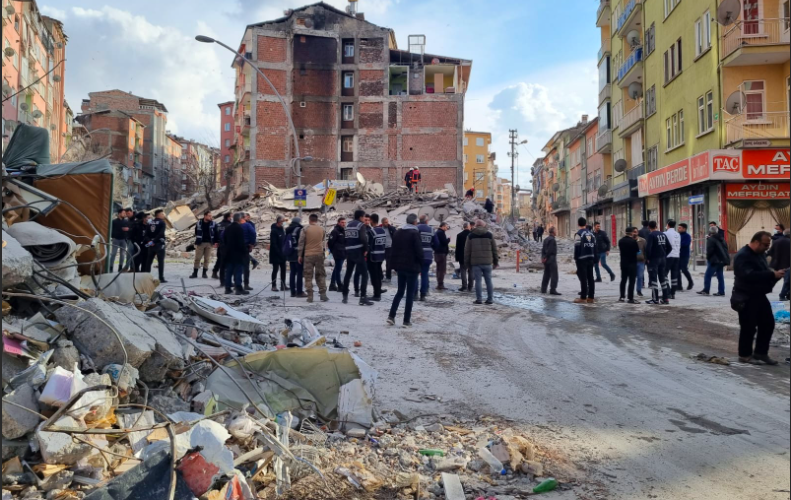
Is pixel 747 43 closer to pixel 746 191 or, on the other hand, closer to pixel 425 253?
pixel 746 191

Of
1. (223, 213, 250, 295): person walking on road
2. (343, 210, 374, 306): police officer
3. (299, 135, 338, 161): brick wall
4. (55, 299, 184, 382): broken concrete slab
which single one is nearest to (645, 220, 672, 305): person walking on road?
(343, 210, 374, 306): police officer

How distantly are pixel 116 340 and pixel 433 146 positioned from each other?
154ft

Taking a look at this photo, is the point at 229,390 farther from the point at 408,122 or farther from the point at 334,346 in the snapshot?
the point at 408,122

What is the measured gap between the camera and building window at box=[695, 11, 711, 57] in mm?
20641

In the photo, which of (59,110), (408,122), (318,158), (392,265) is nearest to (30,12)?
(59,110)

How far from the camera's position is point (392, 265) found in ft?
30.6

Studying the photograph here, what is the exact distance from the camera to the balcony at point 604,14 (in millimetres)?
41031

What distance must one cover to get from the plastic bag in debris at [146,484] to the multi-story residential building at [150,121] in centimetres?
8197

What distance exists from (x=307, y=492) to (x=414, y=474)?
0.73 meters

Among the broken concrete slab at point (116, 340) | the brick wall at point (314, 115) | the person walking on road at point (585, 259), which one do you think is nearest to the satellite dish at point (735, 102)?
the person walking on road at point (585, 259)

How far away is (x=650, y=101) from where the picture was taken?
32.6 meters

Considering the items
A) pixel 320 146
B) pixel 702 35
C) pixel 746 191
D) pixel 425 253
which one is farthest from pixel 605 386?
pixel 320 146

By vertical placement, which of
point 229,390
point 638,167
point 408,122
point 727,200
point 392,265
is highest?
point 408,122

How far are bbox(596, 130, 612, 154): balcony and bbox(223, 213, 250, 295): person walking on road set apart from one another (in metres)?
36.6
